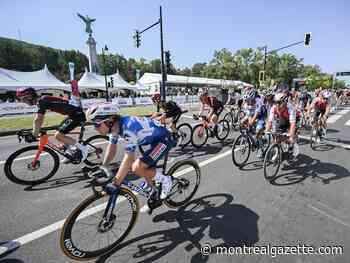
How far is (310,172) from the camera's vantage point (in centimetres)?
470

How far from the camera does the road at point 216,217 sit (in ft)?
7.86

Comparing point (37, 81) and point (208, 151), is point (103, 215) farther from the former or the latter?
point (37, 81)

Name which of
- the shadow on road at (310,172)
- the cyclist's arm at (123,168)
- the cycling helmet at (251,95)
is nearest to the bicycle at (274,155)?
the shadow on road at (310,172)

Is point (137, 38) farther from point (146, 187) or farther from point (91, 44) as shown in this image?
point (91, 44)

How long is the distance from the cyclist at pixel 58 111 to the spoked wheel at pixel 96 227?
2.37 m

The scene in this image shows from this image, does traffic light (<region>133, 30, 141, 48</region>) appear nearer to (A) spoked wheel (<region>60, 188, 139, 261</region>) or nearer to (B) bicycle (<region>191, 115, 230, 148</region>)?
(B) bicycle (<region>191, 115, 230, 148</region>)

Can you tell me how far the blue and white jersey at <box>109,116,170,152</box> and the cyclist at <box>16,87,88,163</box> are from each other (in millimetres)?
2540

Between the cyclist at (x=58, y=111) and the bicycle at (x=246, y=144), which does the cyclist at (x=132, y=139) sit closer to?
the cyclist at (x=58, y=111)

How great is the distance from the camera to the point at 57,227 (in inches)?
111

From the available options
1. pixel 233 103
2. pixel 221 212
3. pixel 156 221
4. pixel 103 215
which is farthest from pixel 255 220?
pixel 233 103

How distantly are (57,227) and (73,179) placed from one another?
1613 mm

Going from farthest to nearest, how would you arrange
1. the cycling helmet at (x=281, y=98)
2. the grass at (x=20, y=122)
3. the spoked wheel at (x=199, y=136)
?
the grass at (x=20, y=122) < the spoked wheel at (x=199, y=136) < the cycling helmet at (x=281, y=98)

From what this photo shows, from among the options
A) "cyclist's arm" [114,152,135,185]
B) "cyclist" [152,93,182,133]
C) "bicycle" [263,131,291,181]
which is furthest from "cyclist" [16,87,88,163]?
"bicycle" [263,131,291,181]

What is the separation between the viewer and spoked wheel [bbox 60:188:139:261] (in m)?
2.18
